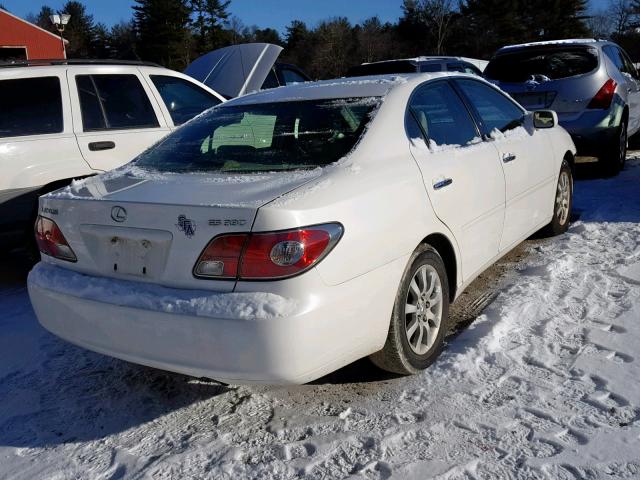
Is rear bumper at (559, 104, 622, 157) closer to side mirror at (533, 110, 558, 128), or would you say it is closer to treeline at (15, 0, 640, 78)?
side mirror at (533, 110, 558, 128)

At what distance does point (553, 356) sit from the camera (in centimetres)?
316

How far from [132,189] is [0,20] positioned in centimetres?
3550

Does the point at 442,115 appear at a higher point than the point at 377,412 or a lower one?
higher

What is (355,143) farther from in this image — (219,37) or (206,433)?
(219,37)

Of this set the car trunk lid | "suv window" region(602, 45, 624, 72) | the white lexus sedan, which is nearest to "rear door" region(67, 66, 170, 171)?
the white lexus sedan

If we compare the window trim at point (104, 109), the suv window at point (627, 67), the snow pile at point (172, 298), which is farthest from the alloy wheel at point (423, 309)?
the suv window at point (627, 67)

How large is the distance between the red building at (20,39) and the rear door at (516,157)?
3208 centimetres

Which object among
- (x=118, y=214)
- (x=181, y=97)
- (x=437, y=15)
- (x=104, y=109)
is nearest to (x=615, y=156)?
(x=181, y=97)

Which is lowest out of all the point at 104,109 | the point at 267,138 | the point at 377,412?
the point at 377,412

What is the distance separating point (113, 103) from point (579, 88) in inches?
202

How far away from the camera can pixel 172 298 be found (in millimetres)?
2510

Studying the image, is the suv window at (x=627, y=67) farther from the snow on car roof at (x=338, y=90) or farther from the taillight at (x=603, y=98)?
the snow on car roof at (x=338, y=90)

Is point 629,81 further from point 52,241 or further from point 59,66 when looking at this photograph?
point 52,241

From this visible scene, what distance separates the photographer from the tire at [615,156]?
24.3 ft
